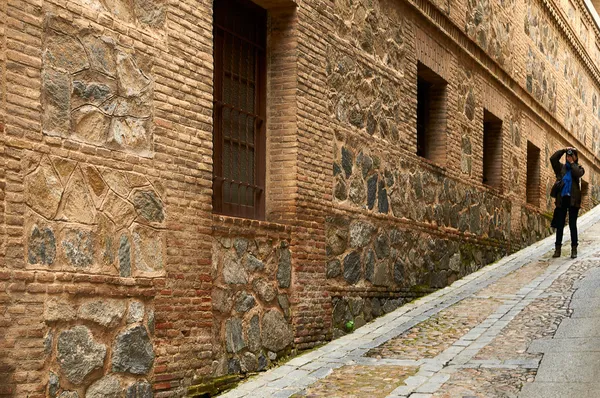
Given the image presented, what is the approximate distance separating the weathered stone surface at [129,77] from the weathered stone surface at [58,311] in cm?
160

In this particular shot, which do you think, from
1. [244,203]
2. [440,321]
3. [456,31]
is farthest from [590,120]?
[244,203]

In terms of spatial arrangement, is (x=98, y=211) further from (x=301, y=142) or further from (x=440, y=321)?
(x=440, y=321)

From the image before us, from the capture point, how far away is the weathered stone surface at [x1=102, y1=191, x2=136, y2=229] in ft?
19.2

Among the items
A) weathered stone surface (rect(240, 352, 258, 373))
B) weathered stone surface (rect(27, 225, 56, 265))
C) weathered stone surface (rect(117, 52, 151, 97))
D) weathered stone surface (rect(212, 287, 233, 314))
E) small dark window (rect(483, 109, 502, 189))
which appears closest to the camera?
weathered stone surface (rect(27, 225, 56, 265))

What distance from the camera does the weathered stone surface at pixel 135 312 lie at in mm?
5976

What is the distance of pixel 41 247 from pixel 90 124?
38.2 inches

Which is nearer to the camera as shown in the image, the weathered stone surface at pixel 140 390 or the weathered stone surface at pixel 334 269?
the weathered stone surface at pixel 140 390

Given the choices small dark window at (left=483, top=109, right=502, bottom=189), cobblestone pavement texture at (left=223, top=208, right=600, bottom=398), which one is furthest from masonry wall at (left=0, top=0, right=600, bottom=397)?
small dark window at (left=483, top=109, right=502, bottom=189)

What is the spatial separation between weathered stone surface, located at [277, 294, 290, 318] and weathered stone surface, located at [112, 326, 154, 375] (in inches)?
78.6

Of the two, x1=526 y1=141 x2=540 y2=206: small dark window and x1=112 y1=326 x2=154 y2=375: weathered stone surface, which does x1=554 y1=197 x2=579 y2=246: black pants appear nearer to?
x1=526 y1=141 x2=540 y2=206: small dark window

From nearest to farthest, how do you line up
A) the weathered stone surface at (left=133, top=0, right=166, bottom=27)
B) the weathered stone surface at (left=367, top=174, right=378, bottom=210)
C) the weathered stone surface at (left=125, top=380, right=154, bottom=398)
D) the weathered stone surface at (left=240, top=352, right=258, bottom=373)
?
the weathered stone surface at (left=125, top=380, right=154, bottom=398)
the weathered stone surface at (left=133, top=0, right=166, bottom=27)
the weathered stone surface at (left=240, top=352, right=258, bottom=373)
the weathered stone surface at (left=367, top=174, right=378, bottom=210)

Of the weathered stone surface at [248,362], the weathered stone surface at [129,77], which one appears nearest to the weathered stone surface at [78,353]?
the weathered stone surface at [129,77]

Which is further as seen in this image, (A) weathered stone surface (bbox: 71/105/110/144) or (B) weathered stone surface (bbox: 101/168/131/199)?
(B) weathered stone surface (bbox: 101/168/131/199)

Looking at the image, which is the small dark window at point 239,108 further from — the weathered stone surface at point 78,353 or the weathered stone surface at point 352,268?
the weathered stone surface at point 78,353
